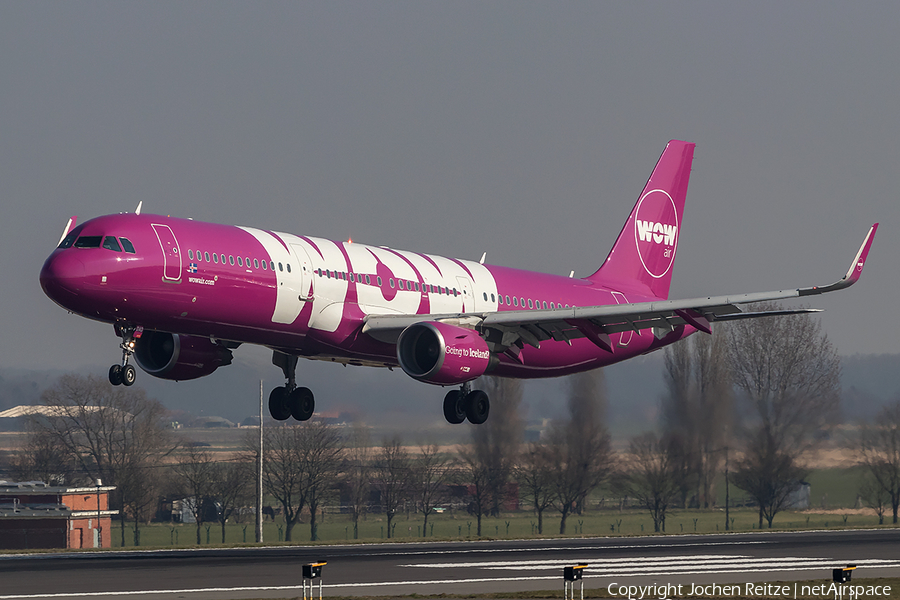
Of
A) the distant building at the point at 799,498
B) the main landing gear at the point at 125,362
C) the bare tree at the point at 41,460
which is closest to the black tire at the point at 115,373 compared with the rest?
the main landing gear at the point at 125,362

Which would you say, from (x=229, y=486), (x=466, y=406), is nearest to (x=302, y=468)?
(x=229, y=486)

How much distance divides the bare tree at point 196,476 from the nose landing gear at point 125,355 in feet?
193

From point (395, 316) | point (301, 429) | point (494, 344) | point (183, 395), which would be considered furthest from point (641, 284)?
point (183, 395)

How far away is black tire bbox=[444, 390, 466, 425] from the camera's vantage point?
43250 millimetres

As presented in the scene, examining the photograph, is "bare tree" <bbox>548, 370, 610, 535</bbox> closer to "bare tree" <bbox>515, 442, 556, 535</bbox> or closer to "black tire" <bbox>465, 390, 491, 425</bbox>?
"bare tree" <bbox>515, 442, 556, 535</bbox>

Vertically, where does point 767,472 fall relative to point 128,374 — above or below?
below

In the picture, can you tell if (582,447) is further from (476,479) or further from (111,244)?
(111,244)

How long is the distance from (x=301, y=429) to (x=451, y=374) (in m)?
55.5

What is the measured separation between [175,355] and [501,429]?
114 feet

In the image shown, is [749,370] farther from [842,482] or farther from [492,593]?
[492,593]

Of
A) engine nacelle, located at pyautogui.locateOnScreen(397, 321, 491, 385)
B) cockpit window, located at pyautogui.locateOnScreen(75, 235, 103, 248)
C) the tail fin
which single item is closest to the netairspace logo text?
engine nacelle, located at pyautogui.locateOnScreen(397, 321, 491, 385)

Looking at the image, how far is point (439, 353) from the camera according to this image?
3809 centimetres

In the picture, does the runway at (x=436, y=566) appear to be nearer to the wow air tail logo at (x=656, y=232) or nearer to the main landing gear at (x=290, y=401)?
the main landing gear at (x=290, y=401)

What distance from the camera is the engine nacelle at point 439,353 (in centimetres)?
3819
